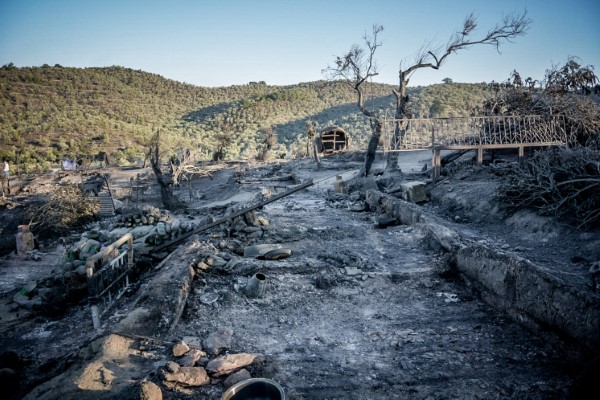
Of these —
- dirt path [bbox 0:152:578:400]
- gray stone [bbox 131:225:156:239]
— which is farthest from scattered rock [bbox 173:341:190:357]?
gray stone [bbox 131:225:156:239]

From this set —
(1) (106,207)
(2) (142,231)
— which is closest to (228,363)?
(2) (142,231)

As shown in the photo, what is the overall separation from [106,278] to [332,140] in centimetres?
2310

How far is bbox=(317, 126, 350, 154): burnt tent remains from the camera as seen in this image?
87.2ft

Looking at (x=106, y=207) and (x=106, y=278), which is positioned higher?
(x=106, y=207)

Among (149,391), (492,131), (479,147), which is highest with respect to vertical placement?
(492,131)

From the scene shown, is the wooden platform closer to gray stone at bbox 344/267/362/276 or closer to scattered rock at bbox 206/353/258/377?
gray stone at bbox 344/267/362/276

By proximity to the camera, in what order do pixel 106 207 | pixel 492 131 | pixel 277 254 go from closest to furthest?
1. pixel 277 254
2. pixel 492 131
3. pixel 106 207

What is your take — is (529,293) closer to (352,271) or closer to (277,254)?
(352,271)

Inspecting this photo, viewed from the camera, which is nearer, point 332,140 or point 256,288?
point 256,288

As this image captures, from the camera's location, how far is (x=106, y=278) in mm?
5207

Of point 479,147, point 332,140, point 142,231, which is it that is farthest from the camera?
point 332,140

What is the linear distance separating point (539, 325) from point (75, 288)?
7.01 metres

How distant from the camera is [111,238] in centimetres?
794

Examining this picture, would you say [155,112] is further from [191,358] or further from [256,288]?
[191,358]
